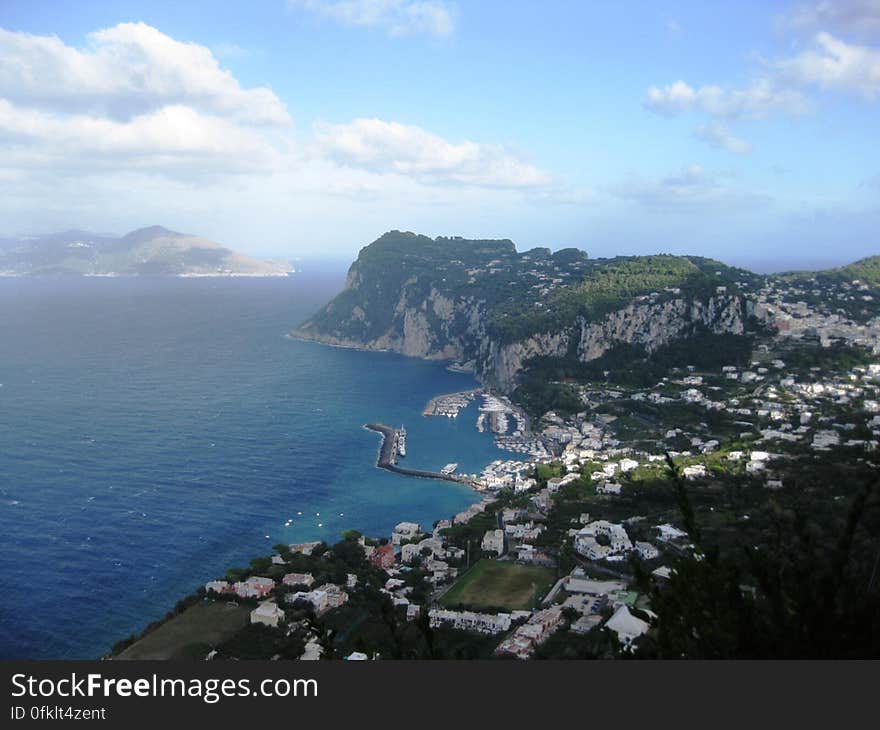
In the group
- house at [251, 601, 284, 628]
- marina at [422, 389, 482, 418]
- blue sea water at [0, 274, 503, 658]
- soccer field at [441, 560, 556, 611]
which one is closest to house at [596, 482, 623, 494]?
blue sea water at [0, 274, 503, 658]

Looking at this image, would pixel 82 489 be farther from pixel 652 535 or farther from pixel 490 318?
pixel 490 318

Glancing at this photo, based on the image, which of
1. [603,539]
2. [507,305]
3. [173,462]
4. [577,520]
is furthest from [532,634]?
[507,305]

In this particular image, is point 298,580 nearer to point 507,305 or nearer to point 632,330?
point 632,330

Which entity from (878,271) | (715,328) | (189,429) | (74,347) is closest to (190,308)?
(74,347)

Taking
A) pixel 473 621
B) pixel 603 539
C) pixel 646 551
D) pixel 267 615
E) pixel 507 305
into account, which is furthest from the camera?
pixel 507 305

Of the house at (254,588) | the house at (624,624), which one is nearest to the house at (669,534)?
the house at (624,624)
